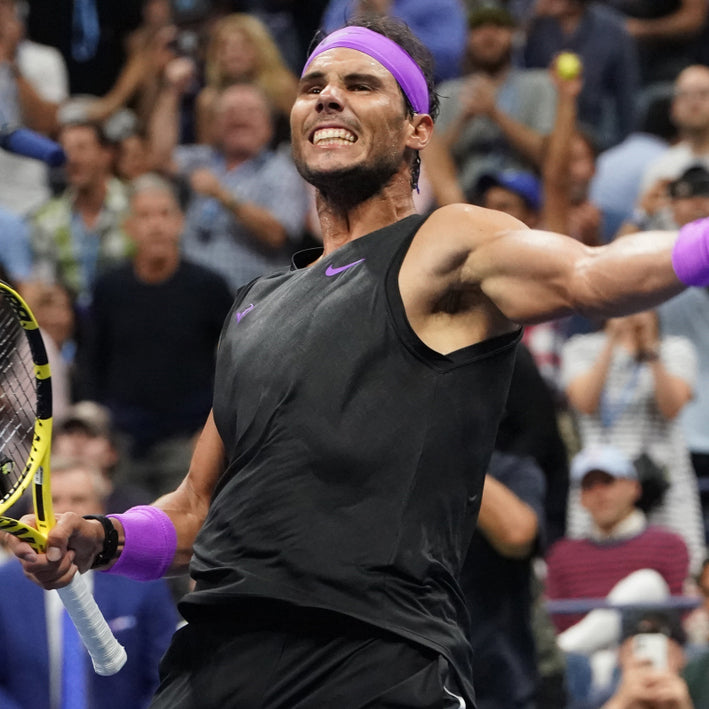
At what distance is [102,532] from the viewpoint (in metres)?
3.60

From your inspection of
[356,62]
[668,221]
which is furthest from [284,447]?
[668,221]

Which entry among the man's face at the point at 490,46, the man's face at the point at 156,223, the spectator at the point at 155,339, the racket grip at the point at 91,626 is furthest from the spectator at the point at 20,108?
the racket grip at the point at 91,626

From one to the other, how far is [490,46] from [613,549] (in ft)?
11.9

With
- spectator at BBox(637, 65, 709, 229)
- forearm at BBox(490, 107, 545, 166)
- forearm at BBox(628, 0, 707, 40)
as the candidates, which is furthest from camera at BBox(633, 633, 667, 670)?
forearm at BBox(628, 0, 707, 40)

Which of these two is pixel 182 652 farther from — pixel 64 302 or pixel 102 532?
pixel 64 302

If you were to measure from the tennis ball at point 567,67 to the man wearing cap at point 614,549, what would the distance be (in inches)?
102

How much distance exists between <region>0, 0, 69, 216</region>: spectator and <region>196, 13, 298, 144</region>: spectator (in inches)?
42.0

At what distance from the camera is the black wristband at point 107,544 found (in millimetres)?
3611

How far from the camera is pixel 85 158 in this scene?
29.2ft

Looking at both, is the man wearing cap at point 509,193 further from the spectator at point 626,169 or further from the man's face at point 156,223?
the spectator at point 626,169

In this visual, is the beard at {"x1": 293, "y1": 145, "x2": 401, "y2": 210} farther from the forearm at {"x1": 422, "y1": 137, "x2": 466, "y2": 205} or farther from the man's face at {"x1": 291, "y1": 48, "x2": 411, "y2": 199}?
the forearm at {"x1": 422, "y1": 137, "x2": 466, "y2": 205}

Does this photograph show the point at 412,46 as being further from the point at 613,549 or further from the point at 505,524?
the point at 613,549

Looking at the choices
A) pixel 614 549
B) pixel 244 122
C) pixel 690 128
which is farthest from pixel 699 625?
pixel 244 122

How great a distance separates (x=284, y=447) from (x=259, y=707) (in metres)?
0.52
